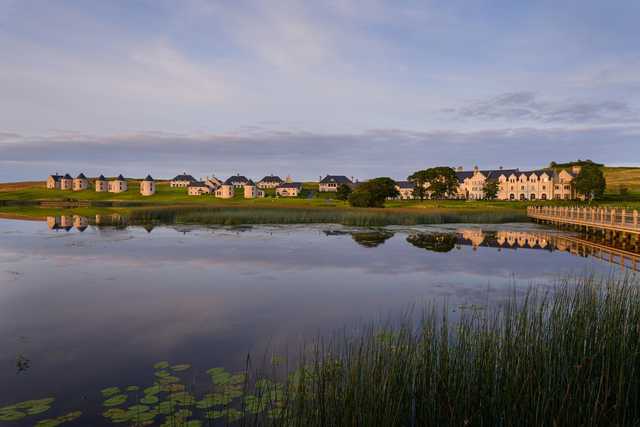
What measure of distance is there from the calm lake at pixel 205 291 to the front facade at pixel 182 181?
143495 mm

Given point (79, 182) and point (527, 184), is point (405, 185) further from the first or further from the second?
point (79, 182)

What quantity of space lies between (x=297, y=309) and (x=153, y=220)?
1658 inches

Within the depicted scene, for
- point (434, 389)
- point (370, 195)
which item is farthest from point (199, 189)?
point (434, 389)

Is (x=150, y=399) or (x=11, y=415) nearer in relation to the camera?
(x=11, y=415)

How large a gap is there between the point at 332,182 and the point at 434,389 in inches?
6404

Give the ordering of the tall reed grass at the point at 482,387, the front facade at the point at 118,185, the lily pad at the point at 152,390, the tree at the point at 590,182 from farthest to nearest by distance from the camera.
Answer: the front facade at the point at 118,185 → the tree at the point at 590,182 → the lily pad at the point at 152,390 → the tall reed grass at the point at 482,387

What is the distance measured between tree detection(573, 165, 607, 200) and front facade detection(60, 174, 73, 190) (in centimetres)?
16478

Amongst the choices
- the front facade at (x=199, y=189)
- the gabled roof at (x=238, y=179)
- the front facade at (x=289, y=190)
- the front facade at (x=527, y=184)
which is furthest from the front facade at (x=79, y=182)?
the front facade at (x=527, y=184)

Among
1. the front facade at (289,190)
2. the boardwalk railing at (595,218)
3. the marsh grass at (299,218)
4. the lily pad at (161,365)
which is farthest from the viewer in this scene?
the front facade at (289,190)

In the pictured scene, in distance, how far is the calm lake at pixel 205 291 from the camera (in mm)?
10516

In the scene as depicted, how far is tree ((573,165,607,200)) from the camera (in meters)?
108

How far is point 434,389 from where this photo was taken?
6988 millimetres

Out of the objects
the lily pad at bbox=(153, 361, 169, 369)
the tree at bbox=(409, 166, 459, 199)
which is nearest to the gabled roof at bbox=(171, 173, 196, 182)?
the tree at bbox=(409, 166, 459, 199)

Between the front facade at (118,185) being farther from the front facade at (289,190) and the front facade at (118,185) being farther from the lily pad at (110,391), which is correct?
the lily pad at (110,391)
